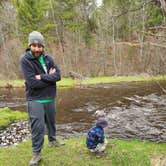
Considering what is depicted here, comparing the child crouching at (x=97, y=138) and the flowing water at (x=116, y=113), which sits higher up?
Result: the child crouching at (x=97, y=138)

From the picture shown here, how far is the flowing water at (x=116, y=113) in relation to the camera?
9.25 meters

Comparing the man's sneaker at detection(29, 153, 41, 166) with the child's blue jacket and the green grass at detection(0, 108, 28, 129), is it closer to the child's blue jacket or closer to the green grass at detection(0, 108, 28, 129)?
the child's blue jacket

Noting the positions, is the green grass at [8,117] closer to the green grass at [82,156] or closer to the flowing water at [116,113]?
the flowing water at [116,113]

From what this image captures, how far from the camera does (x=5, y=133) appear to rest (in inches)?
374

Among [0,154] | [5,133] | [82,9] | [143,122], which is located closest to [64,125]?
[5,133]

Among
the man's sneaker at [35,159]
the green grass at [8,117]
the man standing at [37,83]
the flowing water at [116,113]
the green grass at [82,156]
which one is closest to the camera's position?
the man standing at [37,83]

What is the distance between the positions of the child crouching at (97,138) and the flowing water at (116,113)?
3194mm

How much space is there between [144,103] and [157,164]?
30.4 ft

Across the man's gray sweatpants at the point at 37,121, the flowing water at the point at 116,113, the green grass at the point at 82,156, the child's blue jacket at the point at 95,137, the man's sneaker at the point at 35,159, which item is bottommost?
the flowing water at the point at 116,113

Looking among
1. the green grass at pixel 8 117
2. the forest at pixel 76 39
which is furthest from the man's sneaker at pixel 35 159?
the forest at pixel 76 39

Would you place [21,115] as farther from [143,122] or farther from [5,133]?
[143,122]

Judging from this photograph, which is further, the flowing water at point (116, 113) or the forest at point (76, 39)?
the forest at point (76, 39)

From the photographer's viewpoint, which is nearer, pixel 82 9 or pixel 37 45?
pixel 37 45

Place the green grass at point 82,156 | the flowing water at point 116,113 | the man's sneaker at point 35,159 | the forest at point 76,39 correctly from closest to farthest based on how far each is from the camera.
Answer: the man's sneaker at point 35,159
the green grass at point 82,156
the flowing water at point 116,113
the forest at point 76,39
